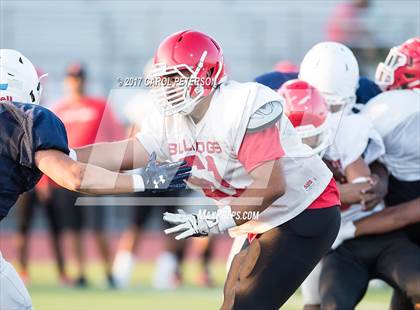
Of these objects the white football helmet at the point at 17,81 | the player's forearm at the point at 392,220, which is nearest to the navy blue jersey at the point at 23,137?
the white football helmet at the point at 17,81

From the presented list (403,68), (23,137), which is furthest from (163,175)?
(403,68)

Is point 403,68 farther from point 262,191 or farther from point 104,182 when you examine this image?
point 104,182

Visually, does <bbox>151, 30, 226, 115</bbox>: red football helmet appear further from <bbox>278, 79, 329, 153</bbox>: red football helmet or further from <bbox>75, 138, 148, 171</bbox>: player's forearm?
<bbox>278, 79, 329, 153</bbox>: red football helmet

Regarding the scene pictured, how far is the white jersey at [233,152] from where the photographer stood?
12.7 feet

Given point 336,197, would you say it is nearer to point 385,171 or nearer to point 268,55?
point 385,171

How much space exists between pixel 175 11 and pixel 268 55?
1.13m

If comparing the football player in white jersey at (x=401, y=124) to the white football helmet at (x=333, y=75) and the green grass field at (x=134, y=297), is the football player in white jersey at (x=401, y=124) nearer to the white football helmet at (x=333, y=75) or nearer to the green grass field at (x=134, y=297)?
the white football helmet at (x=333, y=75)

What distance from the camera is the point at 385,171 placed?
16.4 ft

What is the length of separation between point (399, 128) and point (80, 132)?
3.78m

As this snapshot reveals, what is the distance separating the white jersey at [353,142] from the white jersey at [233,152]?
613 millimetres

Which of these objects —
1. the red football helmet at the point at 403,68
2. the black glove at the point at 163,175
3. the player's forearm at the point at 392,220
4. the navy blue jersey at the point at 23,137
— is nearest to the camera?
the navy blue jersey at the point at 23,137

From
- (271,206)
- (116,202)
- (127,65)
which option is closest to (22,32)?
(127,65)

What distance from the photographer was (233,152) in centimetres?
391

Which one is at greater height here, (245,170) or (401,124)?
(245,170)
